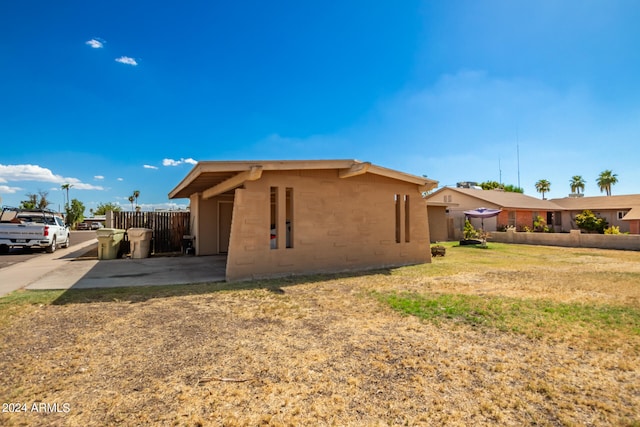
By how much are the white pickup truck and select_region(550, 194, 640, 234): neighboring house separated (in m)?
36.3

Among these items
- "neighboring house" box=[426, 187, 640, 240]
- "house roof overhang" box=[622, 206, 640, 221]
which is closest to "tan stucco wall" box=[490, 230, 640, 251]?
"neighboring house" box=[426, 187, 640, 240]

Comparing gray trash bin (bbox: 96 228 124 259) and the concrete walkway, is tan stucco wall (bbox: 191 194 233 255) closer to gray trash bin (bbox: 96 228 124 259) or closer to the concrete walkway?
the concrete walkway

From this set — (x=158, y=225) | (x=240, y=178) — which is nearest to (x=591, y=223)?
(x=240, y=178)

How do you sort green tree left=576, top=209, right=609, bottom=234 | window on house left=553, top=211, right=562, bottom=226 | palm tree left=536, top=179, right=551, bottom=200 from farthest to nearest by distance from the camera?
1. palm tree left=536, top=179, right=551, bottom=200
2. window on house left=553, top=211, right=562, bottom=226
3. green tree left=576, top=209, right=609, bottom=234

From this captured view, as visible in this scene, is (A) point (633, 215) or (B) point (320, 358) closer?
(B) point (320, 358)

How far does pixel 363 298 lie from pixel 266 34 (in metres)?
11.4

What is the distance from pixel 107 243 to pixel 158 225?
2.77 metres

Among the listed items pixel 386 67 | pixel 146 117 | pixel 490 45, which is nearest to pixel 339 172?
pixel 386 67

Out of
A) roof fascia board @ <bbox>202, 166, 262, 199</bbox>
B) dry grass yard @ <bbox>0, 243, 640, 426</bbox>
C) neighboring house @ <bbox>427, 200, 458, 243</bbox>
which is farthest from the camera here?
neighboring house @ <bbox>427, 200, 458, 243</bbox>

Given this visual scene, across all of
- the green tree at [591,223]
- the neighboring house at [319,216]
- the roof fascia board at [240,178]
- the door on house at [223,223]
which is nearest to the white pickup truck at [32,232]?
the neighboring house at [319,216]

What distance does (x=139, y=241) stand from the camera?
12.4 meters

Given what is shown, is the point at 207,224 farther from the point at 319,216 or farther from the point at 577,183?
the point at 577,183

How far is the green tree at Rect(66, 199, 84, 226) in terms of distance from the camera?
55.3m

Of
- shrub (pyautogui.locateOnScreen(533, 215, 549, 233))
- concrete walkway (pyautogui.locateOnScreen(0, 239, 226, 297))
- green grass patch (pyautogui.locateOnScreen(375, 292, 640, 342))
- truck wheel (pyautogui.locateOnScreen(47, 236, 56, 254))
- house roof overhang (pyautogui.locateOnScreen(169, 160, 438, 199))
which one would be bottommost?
green grass patch (pyautogui.locateOnScreen(375, 292, 640, 342))
